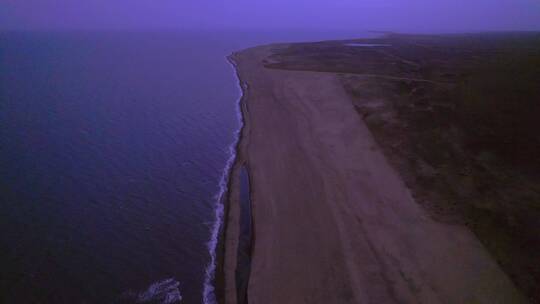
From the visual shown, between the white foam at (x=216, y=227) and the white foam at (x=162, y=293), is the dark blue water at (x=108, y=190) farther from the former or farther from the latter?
the white foam at (x=216, y=227)

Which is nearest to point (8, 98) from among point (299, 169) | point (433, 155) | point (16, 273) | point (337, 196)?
point (16, 273)

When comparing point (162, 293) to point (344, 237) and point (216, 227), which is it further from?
point (344, 237)

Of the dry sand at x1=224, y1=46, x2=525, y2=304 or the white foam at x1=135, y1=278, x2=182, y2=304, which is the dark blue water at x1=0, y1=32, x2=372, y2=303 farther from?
the dry sand at x1=224, y1=46, x2=525, y2=304

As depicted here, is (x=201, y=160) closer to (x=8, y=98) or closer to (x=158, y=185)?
(x=158, y=185)

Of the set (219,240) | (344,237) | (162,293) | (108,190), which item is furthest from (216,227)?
(108,190)

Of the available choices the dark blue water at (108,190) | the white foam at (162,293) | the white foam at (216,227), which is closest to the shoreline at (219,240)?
the white foam at (216,227)

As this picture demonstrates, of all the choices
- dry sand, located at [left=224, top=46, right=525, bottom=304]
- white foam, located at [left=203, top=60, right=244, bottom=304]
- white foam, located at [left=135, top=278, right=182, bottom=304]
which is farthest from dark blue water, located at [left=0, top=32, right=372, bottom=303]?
dry sand, located at [left=224, top=46, right=525, bottom=304]
